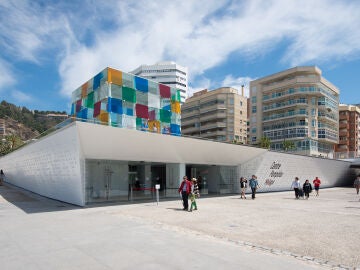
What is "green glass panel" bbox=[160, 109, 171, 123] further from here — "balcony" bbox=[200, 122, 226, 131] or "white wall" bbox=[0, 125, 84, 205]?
"balcony" bbox=[200, 122, 226, 131]

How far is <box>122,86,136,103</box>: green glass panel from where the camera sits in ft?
116

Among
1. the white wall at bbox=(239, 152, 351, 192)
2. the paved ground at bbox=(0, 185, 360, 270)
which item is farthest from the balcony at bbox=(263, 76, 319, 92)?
the paved ground at bbox=(0, 185, 360, 270)

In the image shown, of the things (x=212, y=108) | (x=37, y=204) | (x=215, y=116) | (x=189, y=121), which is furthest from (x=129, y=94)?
(x=189, y=121)

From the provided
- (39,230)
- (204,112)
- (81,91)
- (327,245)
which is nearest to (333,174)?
(81,91)

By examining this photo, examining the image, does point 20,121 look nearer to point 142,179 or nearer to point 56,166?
point 142,179

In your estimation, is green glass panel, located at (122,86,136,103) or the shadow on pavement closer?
the shadow on pavement

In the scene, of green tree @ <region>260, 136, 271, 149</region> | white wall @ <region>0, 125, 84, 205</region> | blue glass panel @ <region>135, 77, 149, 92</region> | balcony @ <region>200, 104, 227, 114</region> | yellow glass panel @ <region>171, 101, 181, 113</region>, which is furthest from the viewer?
balcony @ <region>200, 104, 227, 114</region>

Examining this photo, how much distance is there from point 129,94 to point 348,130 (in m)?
70.7

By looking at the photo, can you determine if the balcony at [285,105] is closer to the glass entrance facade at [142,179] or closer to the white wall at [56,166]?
the glass entrance facade at [142,179]

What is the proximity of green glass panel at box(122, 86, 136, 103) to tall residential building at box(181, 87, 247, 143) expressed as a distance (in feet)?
151

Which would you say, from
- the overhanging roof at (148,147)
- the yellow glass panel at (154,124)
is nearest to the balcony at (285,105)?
the yellow glass panel at (154,124)

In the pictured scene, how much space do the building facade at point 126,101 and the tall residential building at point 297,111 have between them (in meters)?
34.0

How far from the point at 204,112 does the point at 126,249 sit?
77.3 m

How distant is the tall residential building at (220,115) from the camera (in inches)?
3164
